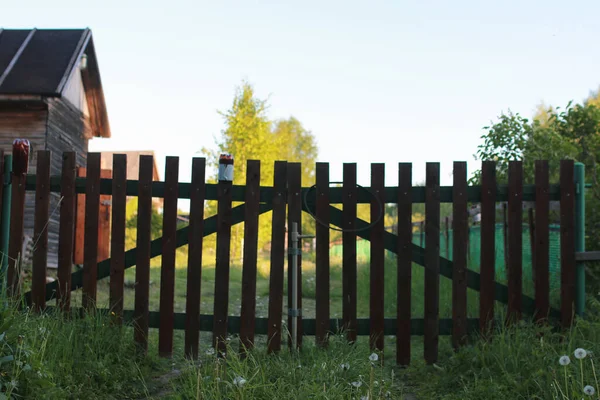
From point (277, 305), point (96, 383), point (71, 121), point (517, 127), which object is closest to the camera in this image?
point (96, 383)

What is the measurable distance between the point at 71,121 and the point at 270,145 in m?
9.51

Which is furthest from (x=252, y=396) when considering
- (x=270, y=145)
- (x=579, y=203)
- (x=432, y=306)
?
(x=270, y=145)

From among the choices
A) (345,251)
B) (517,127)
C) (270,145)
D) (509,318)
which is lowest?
(509,318)

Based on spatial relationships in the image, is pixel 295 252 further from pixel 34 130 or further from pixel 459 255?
pixel 34 130

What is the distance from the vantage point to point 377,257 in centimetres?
492

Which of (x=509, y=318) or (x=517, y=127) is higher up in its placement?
(x=517, y=127)

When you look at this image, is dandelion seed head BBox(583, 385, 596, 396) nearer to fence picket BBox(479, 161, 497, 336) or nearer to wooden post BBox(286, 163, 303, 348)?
fence picket BBox(479, 161, 497, 336)

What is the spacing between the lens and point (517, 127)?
27.0 feet

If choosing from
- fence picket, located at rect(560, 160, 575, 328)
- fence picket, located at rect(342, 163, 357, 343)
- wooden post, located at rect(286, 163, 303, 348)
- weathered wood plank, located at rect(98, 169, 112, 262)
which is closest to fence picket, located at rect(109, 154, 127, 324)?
wooden post, located at rect(286, 163, 303, 348)

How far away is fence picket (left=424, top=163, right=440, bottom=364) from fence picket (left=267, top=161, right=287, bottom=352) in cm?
126

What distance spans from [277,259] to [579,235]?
108 inches

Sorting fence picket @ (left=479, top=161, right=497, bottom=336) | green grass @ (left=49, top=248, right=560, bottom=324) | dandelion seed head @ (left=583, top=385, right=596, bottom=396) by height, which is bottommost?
green grass @ (left=49, top=248, right=560, bottom=324)

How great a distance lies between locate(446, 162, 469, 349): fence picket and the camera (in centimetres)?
496

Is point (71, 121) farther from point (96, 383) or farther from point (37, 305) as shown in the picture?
point (96, 383)
